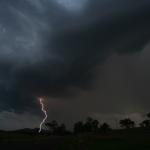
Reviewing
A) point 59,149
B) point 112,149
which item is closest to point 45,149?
point 59,149

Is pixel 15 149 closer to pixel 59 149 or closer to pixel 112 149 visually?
pixel 59 149

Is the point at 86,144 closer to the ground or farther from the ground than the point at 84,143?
closer to the ground

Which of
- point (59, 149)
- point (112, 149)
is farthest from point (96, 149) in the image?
point (59, 149)

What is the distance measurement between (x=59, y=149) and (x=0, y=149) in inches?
445

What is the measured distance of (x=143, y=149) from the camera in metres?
54.8

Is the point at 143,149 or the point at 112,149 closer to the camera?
the point at 143,149

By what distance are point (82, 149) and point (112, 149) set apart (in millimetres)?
6097

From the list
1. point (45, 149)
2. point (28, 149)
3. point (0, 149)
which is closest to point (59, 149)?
point (45, 149)

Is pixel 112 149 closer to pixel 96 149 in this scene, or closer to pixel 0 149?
pixel 96 149

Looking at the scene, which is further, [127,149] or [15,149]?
[15,149]

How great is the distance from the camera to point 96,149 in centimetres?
5912

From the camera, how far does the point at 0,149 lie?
195 ft

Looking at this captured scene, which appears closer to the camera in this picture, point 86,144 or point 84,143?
point 86,144

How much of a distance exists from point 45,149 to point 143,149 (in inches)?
660
